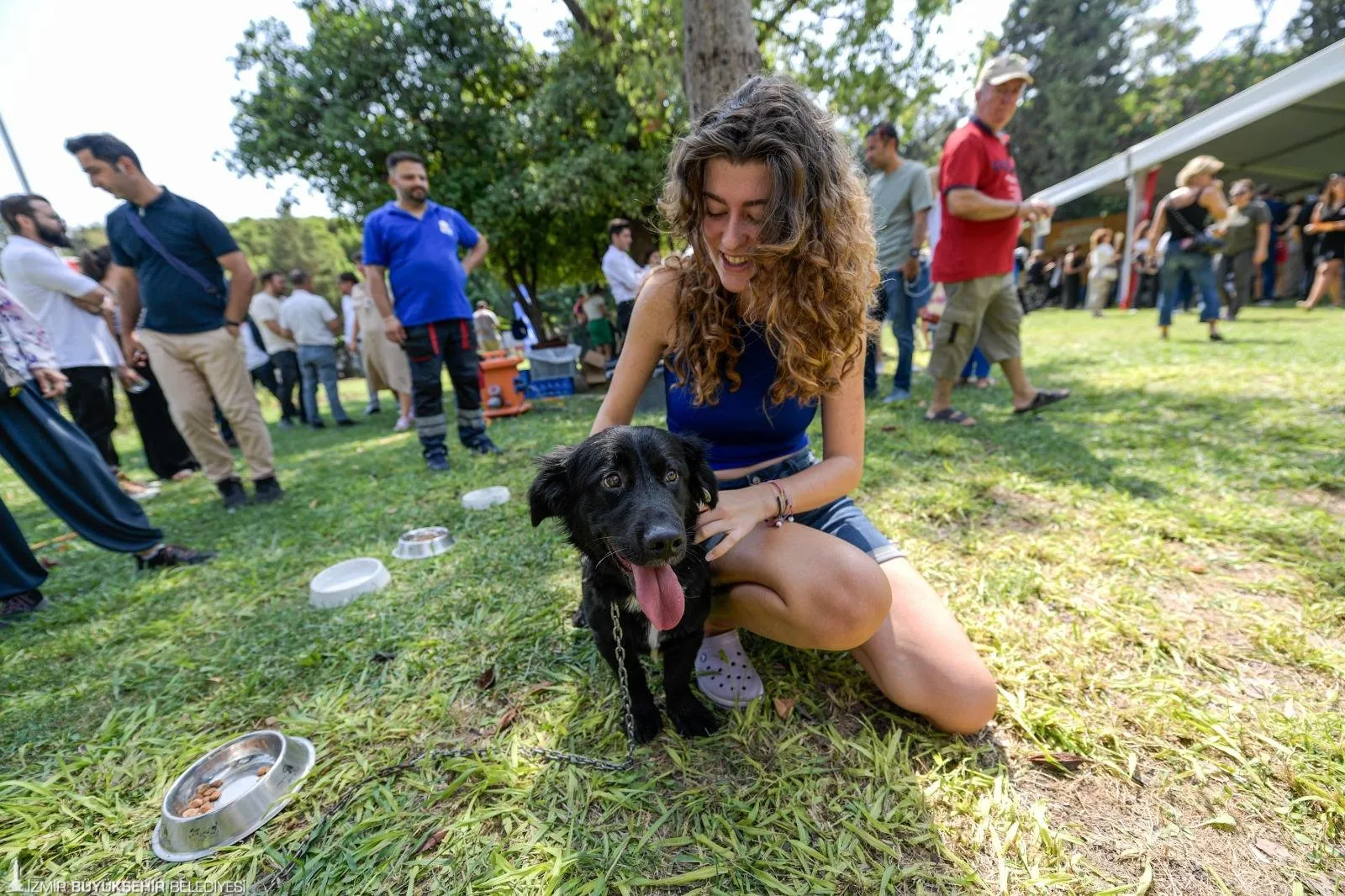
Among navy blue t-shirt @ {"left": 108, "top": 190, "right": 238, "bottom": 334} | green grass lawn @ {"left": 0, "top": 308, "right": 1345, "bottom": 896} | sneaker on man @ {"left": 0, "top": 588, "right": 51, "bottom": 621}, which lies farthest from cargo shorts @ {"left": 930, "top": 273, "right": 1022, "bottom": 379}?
sneaker on man @ {"left": 0, "top": 588, "right": 51, "bottom": 621}

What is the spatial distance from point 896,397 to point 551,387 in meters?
5.29

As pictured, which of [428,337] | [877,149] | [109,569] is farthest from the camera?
[877,149]

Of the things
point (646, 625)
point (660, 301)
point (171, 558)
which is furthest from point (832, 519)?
point (171, 558)

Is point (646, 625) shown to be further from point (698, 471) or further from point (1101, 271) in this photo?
point (1101, 271)

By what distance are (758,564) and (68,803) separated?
2.46m

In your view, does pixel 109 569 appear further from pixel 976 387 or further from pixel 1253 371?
pixel 1253 371

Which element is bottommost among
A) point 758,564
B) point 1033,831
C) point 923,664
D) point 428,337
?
point 1033,831

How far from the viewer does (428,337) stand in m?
4.91

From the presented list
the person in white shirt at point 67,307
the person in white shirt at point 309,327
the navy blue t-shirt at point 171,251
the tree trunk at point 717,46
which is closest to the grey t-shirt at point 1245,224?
the tree trunk at point 717,46

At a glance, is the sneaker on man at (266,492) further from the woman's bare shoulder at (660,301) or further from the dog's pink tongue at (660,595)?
the dog's pink tongue at (660,595)

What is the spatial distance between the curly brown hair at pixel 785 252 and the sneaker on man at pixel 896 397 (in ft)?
14.1

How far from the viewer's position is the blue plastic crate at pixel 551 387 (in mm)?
8617

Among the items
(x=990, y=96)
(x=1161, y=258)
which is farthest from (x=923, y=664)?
(x=1161, y=258)

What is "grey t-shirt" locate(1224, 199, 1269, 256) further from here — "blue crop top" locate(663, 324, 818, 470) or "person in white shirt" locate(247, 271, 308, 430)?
"person in white shirt" locate(247, 271, 308, 430)
